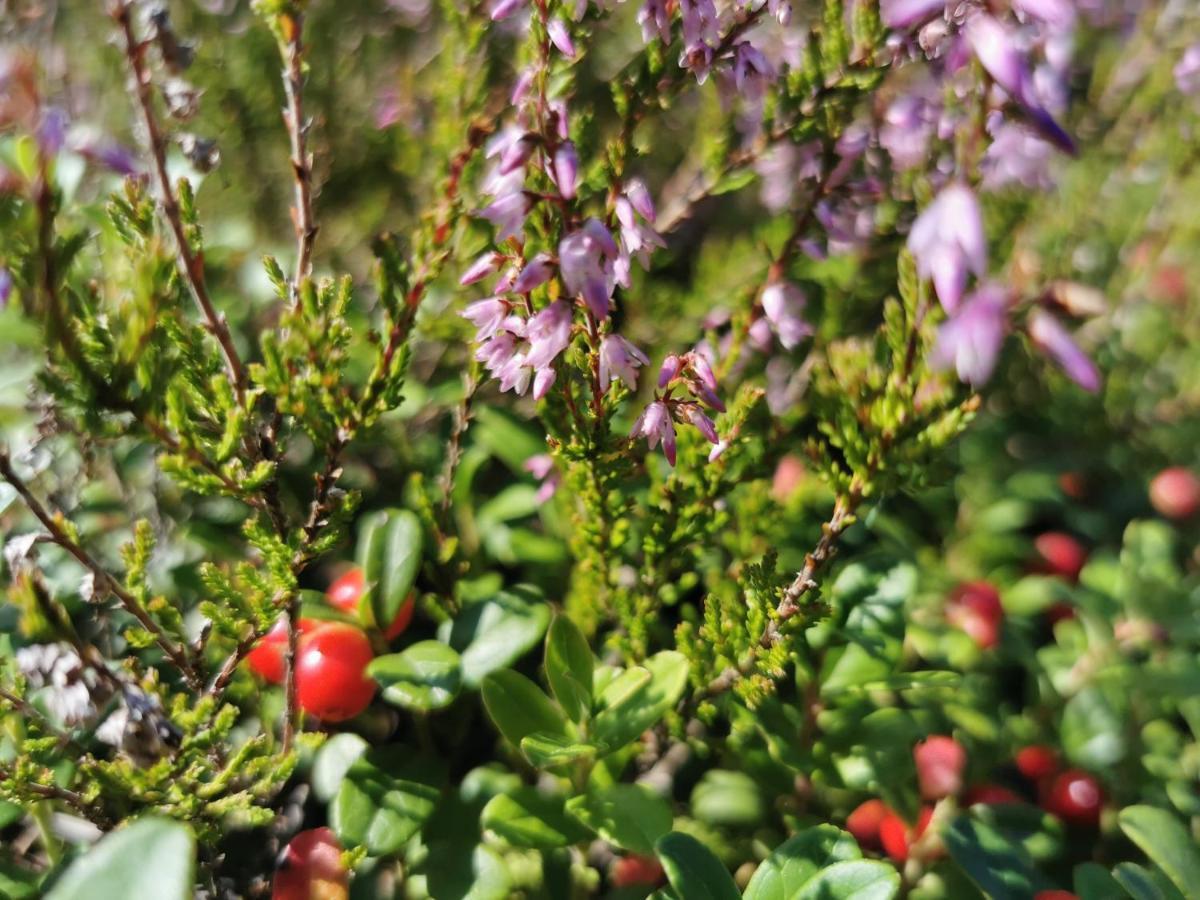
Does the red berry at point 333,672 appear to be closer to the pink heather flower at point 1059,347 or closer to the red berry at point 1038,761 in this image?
the pink heather flower at point 1059,347

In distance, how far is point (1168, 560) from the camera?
2117 mm

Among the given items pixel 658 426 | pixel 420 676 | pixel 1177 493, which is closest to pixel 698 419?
pixel 658 426

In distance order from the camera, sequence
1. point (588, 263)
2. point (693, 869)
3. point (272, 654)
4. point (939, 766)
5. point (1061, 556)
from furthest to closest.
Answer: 1. point (1061, 556)
2. point (939, 766)
3. point (272, 654)
4. point (693, 869)
5. point (588, 263)

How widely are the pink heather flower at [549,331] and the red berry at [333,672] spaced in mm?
752

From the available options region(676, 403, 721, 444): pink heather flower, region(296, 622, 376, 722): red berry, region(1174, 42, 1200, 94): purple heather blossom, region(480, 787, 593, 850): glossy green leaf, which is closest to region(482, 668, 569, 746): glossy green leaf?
region(480, 787, 593, 850): glossy green leaf

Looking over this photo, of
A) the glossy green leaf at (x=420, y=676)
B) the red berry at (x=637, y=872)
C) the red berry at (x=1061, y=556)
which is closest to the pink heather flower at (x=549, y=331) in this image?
the glossy green leaf at (x=420, y=676)

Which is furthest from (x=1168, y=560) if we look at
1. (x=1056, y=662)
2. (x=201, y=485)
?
(x=201, y=485)

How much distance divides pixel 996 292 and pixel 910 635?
1.31 m

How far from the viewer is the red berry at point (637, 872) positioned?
65.7 inches

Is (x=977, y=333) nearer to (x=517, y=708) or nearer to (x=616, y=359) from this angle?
(x=616, y=359)

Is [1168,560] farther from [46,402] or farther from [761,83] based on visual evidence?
[46,402]

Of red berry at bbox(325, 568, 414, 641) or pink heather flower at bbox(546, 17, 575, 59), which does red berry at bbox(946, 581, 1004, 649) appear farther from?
pink heather flower at bbox(546, 17, 575, 59)

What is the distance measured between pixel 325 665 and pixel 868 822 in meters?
1.13

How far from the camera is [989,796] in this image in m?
1.80
